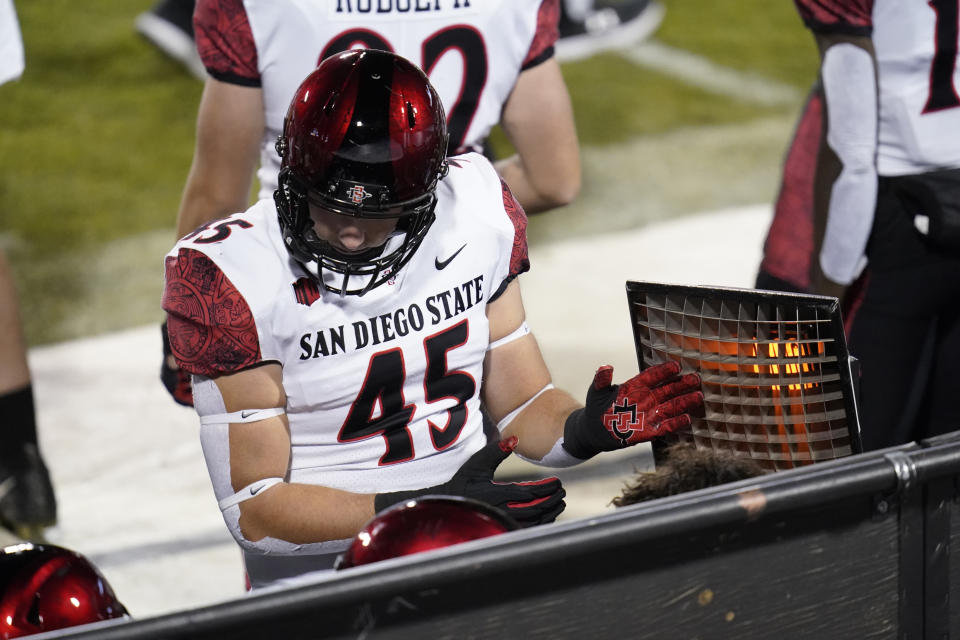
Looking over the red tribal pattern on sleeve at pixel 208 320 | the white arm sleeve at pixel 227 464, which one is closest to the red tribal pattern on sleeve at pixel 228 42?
the red tribal pattern on sleeve at pixel 208 320

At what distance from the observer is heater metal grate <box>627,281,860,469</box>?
1997 millimetres

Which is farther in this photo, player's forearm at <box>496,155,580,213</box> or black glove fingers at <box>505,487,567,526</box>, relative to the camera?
player's forearm at <box>496,155,580,213</box>

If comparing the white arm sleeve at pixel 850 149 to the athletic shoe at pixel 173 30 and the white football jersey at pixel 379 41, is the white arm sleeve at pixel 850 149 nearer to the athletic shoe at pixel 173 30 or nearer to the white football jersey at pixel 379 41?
the white football jersey at pixel 379 41

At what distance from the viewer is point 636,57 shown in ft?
29.1

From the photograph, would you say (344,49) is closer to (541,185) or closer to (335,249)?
(541,185)

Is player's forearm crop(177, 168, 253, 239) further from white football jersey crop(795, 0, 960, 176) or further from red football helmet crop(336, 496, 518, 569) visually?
red football helmet crop(336, 496, 518, 569)

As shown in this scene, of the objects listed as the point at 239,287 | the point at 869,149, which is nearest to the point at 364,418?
the point at 239,287

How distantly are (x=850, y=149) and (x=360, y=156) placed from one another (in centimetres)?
150

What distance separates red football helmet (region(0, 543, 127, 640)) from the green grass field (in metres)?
3.87

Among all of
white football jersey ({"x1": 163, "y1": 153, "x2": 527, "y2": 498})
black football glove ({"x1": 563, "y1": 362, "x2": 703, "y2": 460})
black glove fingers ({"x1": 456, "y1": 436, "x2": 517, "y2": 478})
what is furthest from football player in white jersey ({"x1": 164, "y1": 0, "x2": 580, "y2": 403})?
black football glove ({"x1": 563, "y1": 362, "x2": 703, "y2": 460})

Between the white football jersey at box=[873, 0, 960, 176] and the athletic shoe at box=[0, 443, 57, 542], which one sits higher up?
the white football jersey at box=[873, 0, 960, 176]

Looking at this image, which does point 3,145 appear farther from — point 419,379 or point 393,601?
point 393,601

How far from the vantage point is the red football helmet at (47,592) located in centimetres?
166

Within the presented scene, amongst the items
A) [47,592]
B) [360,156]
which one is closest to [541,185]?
[360,156]
